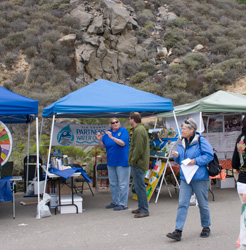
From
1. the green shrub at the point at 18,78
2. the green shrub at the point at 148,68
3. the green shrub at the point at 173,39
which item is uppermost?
the green shrub at the point at 173,39

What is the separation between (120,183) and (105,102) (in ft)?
5.74

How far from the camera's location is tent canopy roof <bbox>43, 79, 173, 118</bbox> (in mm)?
6578

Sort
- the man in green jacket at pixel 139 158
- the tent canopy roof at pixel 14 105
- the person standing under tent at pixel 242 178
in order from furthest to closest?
the tent canopy roof at pixel 14 105
the man in green jacket at pixel 139 158
the person standing under tent at pixel 242 178

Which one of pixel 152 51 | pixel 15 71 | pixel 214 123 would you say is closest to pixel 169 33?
pixel 152 51

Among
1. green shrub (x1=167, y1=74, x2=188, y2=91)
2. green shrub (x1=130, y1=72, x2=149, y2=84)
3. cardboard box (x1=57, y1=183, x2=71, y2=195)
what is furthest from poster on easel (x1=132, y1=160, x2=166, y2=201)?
green shrub (x1=130, y1=72, x2=149, y2=84)

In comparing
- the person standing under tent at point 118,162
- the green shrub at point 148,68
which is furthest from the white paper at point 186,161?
the green shrub at point 148,68

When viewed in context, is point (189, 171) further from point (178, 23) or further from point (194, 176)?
point (178, 23)

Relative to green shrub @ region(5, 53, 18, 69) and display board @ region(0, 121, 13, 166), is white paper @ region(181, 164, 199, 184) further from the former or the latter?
green shrub @ region(5, 53, 18, 69)

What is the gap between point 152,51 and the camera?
2675 cm

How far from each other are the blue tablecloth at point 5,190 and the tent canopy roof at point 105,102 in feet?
5.34

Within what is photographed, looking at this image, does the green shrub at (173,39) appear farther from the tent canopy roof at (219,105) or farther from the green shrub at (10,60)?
the tent canopy roof at (219,105)

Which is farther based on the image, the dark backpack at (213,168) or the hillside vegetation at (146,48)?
the hillside vegetation at (146,48)

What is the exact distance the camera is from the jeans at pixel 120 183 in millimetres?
6574

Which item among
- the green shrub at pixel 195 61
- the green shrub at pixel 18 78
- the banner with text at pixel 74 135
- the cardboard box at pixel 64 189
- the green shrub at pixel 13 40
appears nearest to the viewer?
the cardboard box at pixel 64 189
